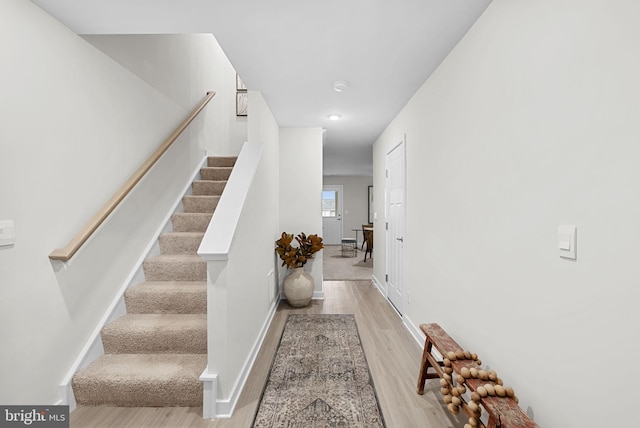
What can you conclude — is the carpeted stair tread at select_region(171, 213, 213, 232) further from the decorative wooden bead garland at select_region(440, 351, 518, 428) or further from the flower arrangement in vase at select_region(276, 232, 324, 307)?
the decorative wooden bead garland at select_region(440, 351, 518, 428)

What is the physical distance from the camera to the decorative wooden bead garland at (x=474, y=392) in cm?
138

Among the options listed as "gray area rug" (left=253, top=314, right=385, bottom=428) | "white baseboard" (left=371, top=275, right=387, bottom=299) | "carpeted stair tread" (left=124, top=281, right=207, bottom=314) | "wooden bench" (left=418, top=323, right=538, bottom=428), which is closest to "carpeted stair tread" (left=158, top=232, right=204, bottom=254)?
"carpeted stair tread" (left=124, top=281, right=207, bottom=314)

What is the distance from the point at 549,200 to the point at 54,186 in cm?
245

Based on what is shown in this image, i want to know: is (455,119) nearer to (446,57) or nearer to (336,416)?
(446,57)

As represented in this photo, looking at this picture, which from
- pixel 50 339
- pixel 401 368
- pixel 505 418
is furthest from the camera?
pixel 401 368

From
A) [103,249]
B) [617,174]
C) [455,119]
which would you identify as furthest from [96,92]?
[617,174]

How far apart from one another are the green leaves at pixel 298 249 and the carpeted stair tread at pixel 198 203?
89 centimetres

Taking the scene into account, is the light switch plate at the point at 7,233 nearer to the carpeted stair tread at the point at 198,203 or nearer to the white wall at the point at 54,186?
the white wall at the point at 54,186

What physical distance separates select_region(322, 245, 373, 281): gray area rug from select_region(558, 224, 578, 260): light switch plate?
14.7 feet

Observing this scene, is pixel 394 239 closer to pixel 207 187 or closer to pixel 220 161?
pixel 207 187

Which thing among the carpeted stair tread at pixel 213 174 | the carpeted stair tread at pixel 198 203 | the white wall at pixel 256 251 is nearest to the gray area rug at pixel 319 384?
the white wall at pixel 256 251

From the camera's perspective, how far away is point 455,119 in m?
2.13

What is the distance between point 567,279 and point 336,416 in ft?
4.66

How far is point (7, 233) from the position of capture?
1519 mm
